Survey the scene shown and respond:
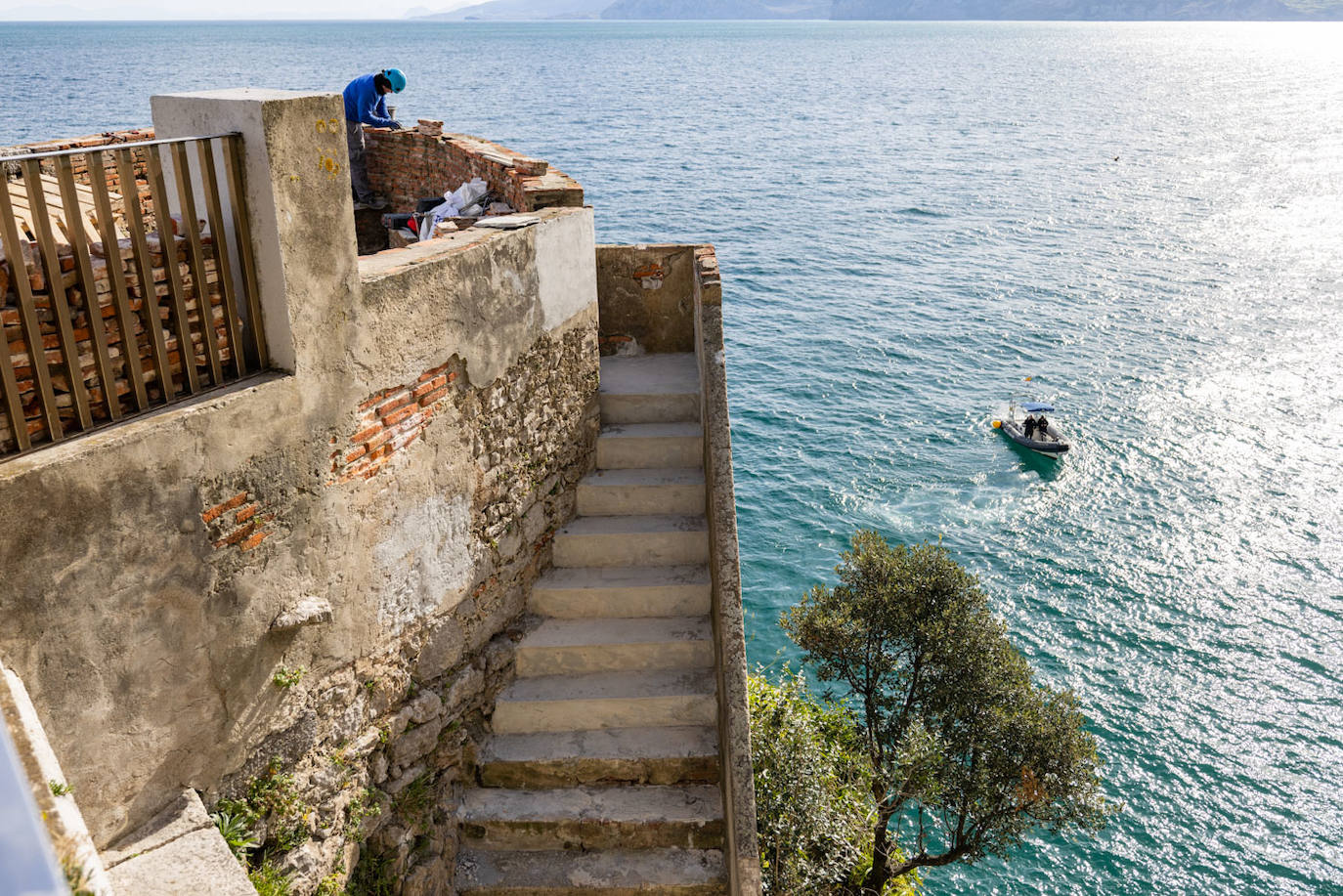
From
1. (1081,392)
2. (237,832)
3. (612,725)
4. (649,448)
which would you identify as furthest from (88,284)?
(1081,392)

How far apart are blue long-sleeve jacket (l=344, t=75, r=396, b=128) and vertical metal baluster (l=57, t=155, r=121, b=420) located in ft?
31.5

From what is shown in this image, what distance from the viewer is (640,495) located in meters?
9.73

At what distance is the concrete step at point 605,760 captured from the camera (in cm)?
818

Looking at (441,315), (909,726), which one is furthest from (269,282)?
(909,726)

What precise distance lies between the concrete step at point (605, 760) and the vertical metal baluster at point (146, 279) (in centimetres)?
439

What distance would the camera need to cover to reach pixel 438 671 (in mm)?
7750

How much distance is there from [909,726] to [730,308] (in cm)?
3230

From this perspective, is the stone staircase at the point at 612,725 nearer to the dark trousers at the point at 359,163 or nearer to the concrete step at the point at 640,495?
the concrete step at the point at 640,495

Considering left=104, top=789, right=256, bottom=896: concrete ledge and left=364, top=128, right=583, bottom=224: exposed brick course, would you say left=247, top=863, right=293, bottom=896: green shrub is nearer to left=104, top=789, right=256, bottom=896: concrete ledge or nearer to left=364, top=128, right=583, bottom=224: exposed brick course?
left=104, top=789, right=256, bottom=896: concrete ledge

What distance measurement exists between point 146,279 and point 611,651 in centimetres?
500

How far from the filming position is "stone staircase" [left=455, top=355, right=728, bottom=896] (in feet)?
26.1

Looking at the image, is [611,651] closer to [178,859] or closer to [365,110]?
[178,859]

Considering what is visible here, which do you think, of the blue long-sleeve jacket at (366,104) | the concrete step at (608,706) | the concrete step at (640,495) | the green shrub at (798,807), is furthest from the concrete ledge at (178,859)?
the blue long-sleeve jacket at (366,104)

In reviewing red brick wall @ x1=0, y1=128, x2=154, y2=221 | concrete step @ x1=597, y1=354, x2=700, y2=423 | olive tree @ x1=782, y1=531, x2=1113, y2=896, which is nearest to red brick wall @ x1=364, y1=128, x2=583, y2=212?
concrete step @ x1=597, y1=354, x2=700, y2=423
